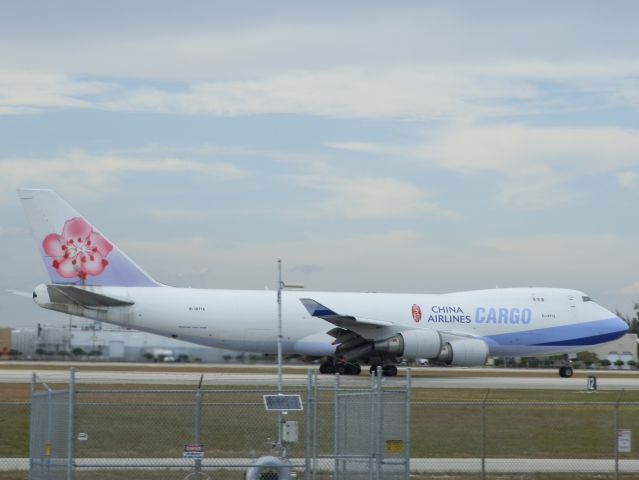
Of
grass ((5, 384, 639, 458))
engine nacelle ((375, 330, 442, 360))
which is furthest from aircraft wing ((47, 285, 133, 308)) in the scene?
grass ((5, 384, 639, 458))

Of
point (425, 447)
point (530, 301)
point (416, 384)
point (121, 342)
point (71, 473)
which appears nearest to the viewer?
point (71, 473)

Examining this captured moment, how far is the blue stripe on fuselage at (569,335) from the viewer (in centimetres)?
4444

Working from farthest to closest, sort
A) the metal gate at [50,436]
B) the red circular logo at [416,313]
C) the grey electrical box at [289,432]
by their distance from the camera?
1. the red circular logo at [416,313]
2. the grey electrical box at [289,432]
3. the metal gate at [50,436]

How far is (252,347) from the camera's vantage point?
42281 millimetres

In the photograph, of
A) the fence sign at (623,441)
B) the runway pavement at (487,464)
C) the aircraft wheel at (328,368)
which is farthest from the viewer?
the aircraft wheel at (328,368)

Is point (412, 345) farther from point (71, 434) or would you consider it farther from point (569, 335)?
point (71, 434)

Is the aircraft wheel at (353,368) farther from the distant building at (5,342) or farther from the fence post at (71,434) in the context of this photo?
the fence post at (71,434)

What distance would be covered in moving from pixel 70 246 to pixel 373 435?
1111 inches

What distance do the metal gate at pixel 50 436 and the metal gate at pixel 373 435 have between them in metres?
3.79

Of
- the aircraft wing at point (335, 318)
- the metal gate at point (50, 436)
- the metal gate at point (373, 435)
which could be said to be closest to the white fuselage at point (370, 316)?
the aircraft wing at point (335, 318)

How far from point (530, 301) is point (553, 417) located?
750 inches

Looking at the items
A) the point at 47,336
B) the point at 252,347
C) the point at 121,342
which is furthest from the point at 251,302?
the point at 47,336

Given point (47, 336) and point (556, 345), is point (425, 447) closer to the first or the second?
point (556, 345)

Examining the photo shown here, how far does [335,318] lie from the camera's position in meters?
39.7
